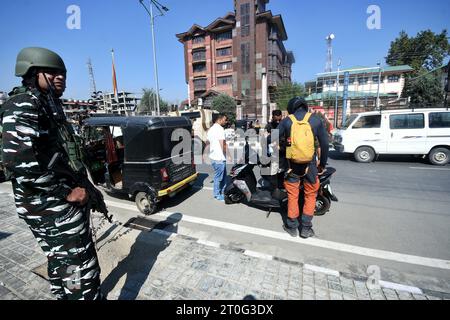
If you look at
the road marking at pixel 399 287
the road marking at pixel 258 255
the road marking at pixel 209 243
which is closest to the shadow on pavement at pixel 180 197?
the road marking at pixel 209 243

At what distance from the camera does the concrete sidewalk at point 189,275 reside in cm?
225

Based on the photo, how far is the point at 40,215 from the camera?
1.58 metres

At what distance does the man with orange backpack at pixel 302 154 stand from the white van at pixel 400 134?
232 inches

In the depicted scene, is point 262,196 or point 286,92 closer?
point 262,196

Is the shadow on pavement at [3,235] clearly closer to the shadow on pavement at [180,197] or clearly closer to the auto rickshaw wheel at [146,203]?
the auto rickshaw wheel at [146,203]

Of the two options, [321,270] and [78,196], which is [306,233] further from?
[78,196]

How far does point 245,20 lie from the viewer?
34.8 metres

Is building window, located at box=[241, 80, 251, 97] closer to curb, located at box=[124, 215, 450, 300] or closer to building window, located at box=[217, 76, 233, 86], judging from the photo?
building window, located at box=[217, 76, 233, 86]

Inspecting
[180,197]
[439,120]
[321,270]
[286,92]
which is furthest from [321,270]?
[286,92]

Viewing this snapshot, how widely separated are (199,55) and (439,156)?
3947 centimetres

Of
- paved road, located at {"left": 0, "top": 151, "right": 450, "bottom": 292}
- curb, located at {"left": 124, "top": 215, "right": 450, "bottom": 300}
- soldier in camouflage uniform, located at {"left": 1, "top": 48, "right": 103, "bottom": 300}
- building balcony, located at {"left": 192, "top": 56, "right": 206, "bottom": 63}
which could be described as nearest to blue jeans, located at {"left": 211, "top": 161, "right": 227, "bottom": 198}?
paved road, located at {"left": 0, "top": 151, "right": 450, "bottom": 292}

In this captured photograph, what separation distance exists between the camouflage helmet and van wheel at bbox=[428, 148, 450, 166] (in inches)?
393

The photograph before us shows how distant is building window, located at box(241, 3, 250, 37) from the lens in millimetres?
34494
